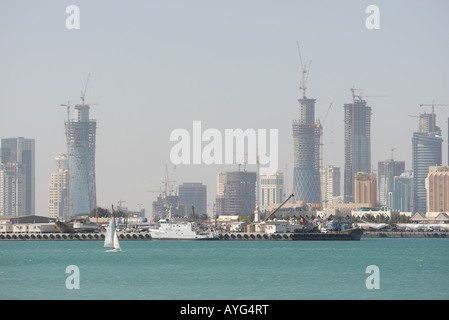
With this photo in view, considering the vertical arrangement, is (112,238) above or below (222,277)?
above

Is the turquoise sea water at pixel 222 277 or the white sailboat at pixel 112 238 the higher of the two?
the white sailboat at pixel 112 238

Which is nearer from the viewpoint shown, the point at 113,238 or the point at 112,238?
the point at 112,238

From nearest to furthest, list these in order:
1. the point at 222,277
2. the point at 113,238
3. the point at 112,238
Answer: the point at 222,277 < the point at 112,238 < the point at 113,238

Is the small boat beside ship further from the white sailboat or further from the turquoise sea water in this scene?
the turquoise sea water

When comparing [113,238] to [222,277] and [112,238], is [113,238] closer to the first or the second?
[112,238]

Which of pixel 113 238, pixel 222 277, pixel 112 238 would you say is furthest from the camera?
pixel 113 238

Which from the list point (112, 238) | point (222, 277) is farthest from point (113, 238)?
point (222, 277)

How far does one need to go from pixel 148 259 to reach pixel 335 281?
45343mm

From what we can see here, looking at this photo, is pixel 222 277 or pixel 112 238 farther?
pixel 112 238

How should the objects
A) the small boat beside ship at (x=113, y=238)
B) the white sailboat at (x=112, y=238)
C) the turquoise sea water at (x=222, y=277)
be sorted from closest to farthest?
1. the turquoise sea water at (x=222, y=277)
2. the small boat beside ship at (x=113, y=238)
3. the white sailboat at (x=112, y=238)

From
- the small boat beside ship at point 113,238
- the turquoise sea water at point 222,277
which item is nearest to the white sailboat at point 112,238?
the small boat beside ship at point 113,238

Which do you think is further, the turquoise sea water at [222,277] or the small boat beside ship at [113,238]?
the small boat beside ship at [113,238]

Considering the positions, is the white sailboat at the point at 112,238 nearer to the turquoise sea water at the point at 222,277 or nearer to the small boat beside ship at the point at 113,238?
the small boat beside ship at the point at 113,238
